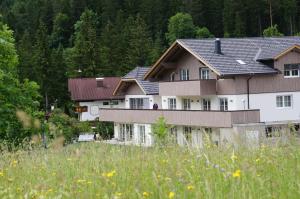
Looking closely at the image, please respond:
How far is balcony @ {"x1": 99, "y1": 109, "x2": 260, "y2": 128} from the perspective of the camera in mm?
35500

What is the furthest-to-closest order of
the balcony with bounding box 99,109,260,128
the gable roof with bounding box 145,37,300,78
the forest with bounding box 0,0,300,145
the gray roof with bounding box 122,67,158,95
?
the forest with bounding box 0,0,300,145 → the gray roof with bounding box 122,67,158,95 → the gable roof with bounding box 145,37,300,78 → the balcony with bounding box 99,109,260,128

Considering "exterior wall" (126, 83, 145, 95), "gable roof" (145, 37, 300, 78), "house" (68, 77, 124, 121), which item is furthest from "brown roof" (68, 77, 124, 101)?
"gable roof" (145, 37, 300, 78)

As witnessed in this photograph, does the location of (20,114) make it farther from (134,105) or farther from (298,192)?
(134,105)

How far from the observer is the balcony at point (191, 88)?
40.9 meters

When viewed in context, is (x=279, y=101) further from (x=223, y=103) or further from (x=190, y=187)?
(x=190, y=187)

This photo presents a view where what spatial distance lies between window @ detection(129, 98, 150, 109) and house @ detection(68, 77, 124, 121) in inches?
700

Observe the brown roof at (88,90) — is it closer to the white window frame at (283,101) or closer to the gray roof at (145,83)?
the gray roof at (145,83)

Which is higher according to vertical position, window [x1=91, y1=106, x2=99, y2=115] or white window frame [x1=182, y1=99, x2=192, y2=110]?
window [x1=91, y1=106, x2=99, y2=115]

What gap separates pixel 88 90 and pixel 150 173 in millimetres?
68888

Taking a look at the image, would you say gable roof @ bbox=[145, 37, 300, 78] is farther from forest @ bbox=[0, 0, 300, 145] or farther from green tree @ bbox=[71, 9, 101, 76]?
green tree @ bbox=[71, 9, 101, 76]

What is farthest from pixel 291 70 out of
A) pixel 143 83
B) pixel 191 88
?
pixel 143 83

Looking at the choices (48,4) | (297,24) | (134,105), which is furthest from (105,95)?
(48,4)

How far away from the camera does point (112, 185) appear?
6004 millimetres

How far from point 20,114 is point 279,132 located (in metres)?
3.38
